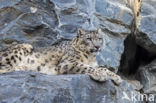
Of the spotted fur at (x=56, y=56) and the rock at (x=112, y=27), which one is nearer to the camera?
the spotted fur at (x=56, y=56)

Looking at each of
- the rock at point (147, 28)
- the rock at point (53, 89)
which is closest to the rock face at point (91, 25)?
the rock at point (147, 28)

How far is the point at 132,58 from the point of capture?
28.0 ft

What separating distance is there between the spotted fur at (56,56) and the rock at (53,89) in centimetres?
84

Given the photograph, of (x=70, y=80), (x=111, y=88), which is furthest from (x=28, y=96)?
(x=111, y=88)

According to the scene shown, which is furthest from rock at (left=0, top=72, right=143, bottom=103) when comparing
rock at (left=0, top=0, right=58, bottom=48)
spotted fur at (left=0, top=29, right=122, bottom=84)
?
rock at (left=0, top=0, right=58, bottom=48)

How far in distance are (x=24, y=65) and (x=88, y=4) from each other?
2.67 meters

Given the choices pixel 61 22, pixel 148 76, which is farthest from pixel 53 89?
pixel 148 76

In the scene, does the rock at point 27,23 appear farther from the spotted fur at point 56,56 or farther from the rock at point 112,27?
the spotted fur at point 56,56

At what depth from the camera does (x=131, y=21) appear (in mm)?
8289

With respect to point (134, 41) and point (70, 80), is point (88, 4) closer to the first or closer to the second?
point (134, 41)

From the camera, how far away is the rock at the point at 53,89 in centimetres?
427

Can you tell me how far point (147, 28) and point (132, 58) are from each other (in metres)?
0.81

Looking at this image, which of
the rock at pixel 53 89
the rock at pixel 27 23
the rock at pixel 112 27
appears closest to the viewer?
the rock at pixel 53 89

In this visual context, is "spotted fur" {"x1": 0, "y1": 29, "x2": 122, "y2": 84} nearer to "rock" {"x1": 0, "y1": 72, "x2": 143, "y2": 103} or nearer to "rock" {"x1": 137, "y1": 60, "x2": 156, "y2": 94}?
"rock" {"x1": 0, "y1": 72, "x2": 143, "y2": 103}
